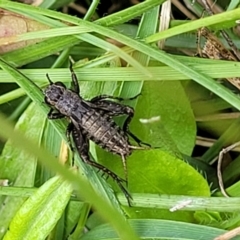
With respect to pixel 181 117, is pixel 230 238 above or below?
below

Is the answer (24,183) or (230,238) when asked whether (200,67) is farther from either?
(24,183)

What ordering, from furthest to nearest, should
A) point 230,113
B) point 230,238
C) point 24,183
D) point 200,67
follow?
point 230,113 → point 24,183 → point 200,67 → point 230,238

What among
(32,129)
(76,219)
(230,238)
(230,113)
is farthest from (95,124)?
(230,238)

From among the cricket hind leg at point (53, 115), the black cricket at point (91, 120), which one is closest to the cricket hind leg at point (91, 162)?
the black cricket at point (91, 120)

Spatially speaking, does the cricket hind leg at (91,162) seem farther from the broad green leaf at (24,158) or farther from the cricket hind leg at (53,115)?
the broad green leaf at (24,158)


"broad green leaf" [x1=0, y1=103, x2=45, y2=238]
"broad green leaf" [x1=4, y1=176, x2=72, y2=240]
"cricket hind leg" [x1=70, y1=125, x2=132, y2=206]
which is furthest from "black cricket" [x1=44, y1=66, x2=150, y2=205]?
"broad green leaf" [x1=4, y1=176, x2=72, y2=240]

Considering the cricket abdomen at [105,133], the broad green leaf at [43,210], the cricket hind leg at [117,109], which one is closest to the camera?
the broad green leaf at [43,210]
